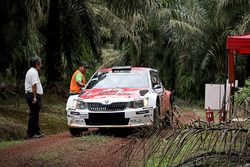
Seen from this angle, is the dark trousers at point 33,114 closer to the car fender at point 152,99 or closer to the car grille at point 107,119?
the car grille at point 107,119

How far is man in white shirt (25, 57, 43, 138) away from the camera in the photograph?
12219 millimetres

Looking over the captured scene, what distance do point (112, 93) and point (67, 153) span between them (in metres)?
2.89

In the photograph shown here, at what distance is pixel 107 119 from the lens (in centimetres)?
1158

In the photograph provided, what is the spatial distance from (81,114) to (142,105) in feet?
4.51

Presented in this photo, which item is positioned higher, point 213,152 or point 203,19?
point 203,19

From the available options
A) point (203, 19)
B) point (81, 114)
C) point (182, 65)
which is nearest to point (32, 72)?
point (81, 114)

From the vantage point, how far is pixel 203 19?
89.6ft

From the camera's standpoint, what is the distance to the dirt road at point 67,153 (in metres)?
8.59

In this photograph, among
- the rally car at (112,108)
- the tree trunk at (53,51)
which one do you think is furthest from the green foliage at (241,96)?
the tree trunk at (53,51)

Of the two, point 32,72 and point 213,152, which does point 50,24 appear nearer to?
point 32,72

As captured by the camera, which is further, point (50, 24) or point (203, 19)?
point (203, 19)

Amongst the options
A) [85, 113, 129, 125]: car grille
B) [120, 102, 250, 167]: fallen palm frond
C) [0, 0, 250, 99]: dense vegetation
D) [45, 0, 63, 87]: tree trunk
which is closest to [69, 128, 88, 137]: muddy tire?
[85, 113, 129, 125]: car grille

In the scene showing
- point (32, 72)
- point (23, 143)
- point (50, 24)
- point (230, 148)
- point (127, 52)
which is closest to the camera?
point (230, 148)

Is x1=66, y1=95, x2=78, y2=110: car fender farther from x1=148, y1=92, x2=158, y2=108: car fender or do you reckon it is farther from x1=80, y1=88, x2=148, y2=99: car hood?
x1=148, y1=92, x2=158, y2=108: car fender
